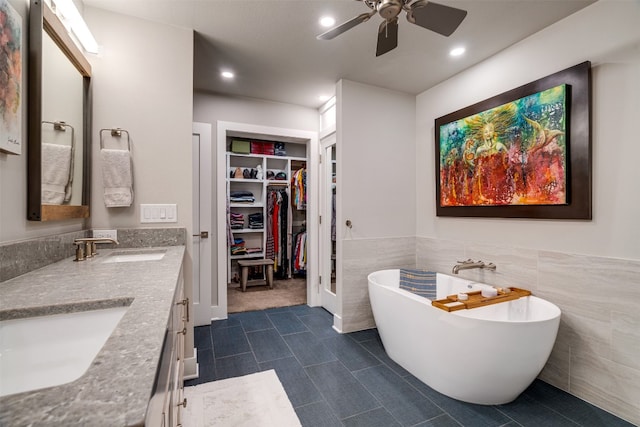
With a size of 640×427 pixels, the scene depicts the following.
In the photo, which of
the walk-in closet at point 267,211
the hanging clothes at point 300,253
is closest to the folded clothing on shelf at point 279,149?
the walk-in closet at point 267,211

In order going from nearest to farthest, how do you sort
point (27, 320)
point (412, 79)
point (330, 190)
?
1. point (27, 320)
2. point (412, 79)
3. point (330, 190)

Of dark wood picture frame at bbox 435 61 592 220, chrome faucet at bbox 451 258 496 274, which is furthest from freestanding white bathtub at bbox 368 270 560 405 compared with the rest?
dark wood picture frame at bbox 435 61 592 220

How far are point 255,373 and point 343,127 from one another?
227cm

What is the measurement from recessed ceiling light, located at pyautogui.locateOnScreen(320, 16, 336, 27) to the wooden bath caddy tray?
6.60 ft

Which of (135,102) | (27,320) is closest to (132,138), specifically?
(135,102)

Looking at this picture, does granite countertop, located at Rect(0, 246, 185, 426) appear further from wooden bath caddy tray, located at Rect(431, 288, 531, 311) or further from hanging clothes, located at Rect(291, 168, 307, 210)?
hanging clothes, located at Rect(291, 168, 307, 210)

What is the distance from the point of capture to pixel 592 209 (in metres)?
1.82

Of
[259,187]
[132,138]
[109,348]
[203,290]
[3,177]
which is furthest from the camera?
[259,187]

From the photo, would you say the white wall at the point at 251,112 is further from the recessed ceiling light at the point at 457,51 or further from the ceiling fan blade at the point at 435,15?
the ceiling fan blade at the point at 435,15

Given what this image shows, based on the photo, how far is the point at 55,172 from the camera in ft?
4.72

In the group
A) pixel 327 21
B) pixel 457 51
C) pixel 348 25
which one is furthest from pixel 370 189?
pixel 348 25

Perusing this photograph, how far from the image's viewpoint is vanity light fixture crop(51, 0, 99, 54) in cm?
148

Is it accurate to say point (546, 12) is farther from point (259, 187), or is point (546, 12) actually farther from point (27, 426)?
point (259, 187)

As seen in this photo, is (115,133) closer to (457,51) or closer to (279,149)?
(457,51)
